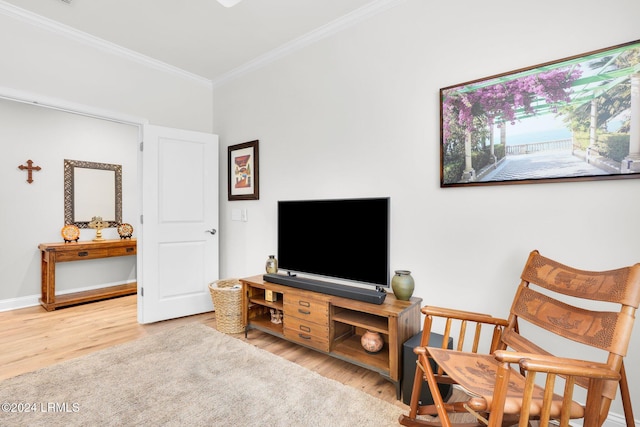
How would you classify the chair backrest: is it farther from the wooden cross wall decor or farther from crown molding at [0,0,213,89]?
the wooden cross wall decor

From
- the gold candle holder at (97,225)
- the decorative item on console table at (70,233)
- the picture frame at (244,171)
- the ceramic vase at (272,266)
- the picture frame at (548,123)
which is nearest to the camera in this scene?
the picture frame at (548,123)

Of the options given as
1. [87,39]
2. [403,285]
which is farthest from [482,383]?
[87,39]

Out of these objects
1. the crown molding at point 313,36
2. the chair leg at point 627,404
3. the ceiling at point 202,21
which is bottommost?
the chair leg at point 627,404

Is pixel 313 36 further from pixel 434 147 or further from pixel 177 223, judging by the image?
pixel 177 223

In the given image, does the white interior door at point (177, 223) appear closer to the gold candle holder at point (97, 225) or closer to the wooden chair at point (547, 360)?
the gold candle holder at point (97, 225)

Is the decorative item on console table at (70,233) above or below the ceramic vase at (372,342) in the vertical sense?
above

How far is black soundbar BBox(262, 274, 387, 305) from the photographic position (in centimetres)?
207

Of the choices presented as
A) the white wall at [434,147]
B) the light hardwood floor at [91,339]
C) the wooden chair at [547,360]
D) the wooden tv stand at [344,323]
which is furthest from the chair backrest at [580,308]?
the light hardwood floor at [91,339]

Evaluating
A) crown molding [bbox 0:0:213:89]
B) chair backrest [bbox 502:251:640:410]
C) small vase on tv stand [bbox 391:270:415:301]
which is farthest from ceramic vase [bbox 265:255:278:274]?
crown molding [bbox 0:0:213:89]

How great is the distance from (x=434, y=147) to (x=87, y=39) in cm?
332

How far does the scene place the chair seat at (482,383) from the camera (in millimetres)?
1153

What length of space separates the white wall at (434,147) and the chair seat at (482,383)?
1.81 feet

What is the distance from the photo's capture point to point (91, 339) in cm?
278

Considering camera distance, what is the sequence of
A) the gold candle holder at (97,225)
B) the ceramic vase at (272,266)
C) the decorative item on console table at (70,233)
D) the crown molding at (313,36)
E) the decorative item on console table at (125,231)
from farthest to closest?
the decorative item on console table at (125,231) < the gold candle holder at (97,225) < the decorative item on console table at (70,233) < the ceramic vase at (272,266) < the crown molding at (313,36)
